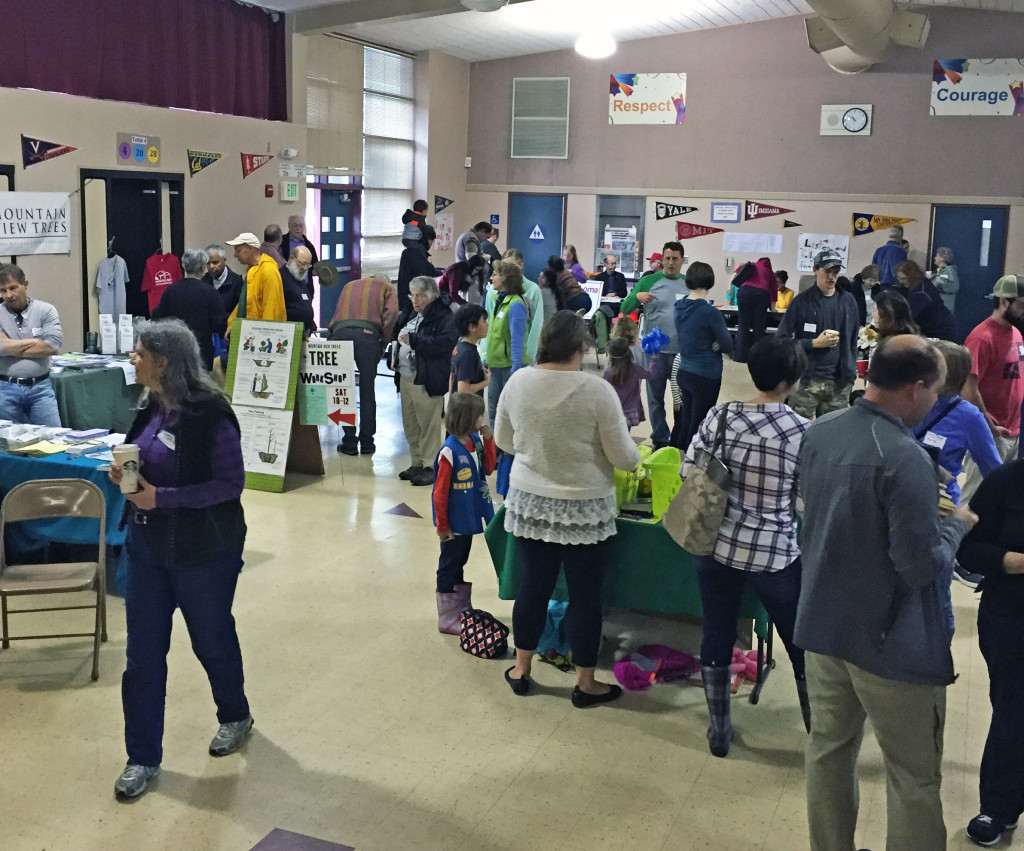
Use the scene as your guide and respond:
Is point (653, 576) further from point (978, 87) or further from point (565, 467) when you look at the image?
point (978, 87)

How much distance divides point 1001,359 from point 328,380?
388 cm

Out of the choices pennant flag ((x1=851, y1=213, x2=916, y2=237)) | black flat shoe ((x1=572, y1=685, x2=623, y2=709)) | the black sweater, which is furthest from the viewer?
pennant flag ((x1=851, y1=213, x2=916, y2=237))

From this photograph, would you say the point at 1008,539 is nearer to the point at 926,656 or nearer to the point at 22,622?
the point at 926,656

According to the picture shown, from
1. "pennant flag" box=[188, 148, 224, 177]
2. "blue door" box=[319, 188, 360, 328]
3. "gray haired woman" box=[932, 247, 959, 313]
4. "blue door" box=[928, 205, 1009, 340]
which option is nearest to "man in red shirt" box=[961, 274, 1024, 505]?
"pennant flag" box=[188, 148, 224, 177]

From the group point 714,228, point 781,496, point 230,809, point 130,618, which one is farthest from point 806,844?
point 714,228

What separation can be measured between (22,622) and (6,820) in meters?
1.66

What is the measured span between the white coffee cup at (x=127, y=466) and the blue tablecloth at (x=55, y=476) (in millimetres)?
1782

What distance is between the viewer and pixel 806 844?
3.13m

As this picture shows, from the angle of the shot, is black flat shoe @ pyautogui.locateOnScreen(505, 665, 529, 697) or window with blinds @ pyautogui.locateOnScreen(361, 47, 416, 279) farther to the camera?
window with blinds @ pyautogui.locateOnScreen(361, 47, 416, 279)

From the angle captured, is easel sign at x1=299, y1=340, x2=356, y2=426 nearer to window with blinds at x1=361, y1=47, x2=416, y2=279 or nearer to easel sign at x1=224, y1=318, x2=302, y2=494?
easel sign at x1=224, y1=318, x2=302, y2=494

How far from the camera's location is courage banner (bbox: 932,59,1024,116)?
42.5ft

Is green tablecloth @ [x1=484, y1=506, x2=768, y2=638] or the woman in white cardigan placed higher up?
the woman in white cardigan

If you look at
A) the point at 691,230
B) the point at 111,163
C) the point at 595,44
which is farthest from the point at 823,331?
the point at 691,230

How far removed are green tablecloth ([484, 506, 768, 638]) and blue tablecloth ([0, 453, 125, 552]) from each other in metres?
2.01
